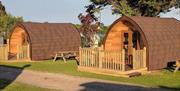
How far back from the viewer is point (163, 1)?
115ft

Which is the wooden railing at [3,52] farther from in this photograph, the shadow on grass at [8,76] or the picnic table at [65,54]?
the shadow on grass at [8,76]


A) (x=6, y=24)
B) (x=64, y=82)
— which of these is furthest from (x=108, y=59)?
(x=6, y=24)

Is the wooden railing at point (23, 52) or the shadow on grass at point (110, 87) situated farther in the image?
the wooden railing at point (23, 52)

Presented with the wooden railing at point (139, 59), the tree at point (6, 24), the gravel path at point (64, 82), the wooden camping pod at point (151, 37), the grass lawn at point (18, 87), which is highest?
the tree at point (6, 24)

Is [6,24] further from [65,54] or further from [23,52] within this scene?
[65,54]

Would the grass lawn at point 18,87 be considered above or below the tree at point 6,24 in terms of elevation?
below

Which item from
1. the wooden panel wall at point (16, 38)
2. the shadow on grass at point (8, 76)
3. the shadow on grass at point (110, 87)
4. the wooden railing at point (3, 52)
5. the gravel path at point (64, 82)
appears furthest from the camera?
the wooden panel wall at point (16, 38)

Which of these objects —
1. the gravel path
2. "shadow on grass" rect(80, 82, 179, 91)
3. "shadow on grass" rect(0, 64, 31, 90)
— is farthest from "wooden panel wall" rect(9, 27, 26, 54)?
"shadow on grass" rect(80, 82, 179, 91)

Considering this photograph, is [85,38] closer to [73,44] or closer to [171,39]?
[73,44]

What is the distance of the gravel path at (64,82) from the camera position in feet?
52.4

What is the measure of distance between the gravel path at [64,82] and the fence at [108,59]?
2.28m

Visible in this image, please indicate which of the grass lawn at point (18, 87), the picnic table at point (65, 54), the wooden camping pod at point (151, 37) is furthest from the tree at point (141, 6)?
the grass lawn at point (18, 87)

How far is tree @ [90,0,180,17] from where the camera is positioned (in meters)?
34.7

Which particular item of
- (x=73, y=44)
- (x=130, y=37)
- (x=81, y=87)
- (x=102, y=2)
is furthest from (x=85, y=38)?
(x=81, y=87)
